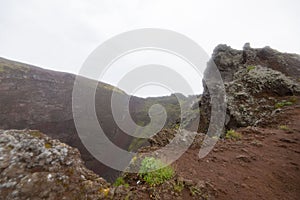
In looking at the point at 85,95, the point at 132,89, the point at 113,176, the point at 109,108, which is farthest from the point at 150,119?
the point at 132,89

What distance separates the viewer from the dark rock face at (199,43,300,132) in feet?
50.3

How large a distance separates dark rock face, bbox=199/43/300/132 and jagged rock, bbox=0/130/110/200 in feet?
42.9

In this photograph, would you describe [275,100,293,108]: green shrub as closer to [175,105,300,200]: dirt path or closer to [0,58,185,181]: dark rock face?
[175,105,300,200]: dirt path

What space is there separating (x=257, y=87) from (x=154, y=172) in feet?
52.0

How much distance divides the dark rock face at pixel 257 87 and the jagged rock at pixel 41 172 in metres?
13.1

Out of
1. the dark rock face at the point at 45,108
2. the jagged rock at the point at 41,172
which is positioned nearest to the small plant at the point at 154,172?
the jagged rock at the point at 41,172

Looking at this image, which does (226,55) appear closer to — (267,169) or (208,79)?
(208,79)

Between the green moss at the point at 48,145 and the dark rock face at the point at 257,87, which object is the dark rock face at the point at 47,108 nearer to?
the dark rock face at the point at 257,87

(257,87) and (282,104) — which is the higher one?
(257,87)

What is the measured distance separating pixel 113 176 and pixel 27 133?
2615 centimetres

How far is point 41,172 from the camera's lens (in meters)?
4.90

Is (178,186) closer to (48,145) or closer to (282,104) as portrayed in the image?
(48,145)

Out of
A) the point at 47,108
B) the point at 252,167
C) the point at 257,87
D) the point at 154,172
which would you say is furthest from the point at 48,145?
the point at 47,108

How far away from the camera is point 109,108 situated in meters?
50.8
